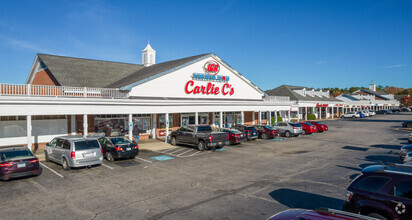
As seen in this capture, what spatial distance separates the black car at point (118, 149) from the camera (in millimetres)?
15438

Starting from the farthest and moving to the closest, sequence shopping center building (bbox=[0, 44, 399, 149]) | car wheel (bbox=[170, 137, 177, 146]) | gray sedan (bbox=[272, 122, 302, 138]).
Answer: gray sedan (bbox=[272, 122, 302, 138]), car wheel (bbox=[170, 137, 177, 146]), shopping center building (bbox=[0, 44, 399, 149])

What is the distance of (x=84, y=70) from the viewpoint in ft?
92.3

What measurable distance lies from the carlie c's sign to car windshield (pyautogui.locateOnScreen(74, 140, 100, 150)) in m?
14.8

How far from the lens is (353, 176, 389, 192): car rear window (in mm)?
6219

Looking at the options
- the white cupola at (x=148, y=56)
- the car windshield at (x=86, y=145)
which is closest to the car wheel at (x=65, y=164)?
the car windshield at (x=86, y=145)

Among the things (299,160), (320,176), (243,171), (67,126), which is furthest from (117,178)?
(67,126)

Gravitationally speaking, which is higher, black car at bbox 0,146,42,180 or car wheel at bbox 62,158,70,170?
black car at bbox 0,146,42,180

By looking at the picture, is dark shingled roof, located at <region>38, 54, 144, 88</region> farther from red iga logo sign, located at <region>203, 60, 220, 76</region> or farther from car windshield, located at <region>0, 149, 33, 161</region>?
car windshield, located at <region>0, 149, 33, 161</region>

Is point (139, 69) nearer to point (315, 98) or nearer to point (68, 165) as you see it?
point (68, 165)

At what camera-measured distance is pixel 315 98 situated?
54.3 metres

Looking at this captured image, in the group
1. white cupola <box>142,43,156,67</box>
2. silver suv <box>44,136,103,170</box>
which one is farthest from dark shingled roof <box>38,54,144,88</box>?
silver suv <box>44,136,103,170</box>

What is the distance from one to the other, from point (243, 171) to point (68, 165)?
28.4 feet

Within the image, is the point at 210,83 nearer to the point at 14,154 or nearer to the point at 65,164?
the point at 65,164

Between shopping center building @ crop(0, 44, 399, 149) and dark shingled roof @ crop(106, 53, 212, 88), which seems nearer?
shopping center building @ crop(0, 44, 399, 149)
